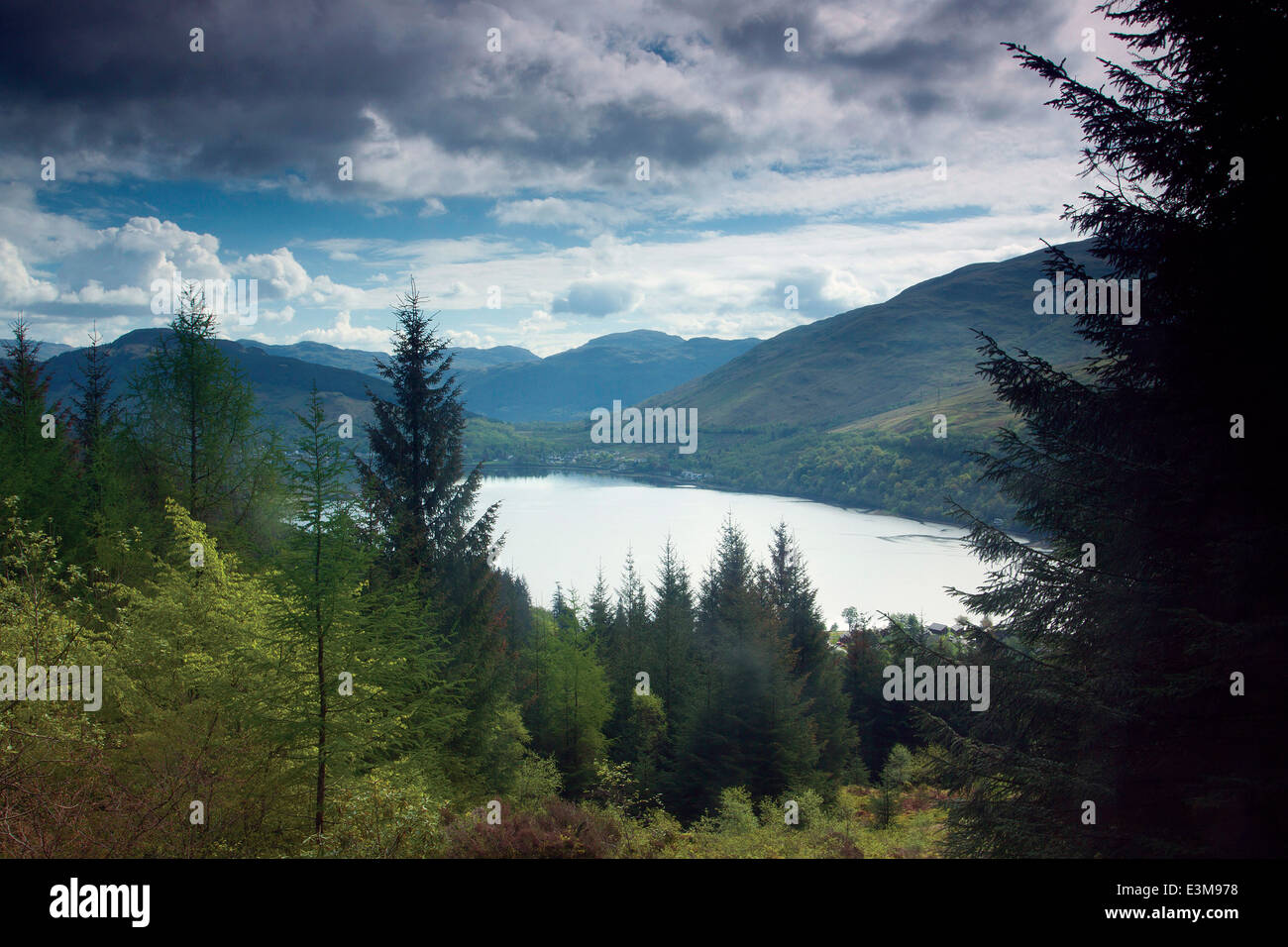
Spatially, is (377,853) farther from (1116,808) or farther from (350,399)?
(350,399)

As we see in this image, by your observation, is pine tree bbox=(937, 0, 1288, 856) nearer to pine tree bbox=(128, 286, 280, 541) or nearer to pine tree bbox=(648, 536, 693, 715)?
pine tree bbox=(128, 286, 280, 541)

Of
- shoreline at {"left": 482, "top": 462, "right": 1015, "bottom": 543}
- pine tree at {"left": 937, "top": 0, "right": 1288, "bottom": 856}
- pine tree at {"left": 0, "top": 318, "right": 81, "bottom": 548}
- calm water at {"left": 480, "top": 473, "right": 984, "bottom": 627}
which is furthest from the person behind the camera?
shoreline at {"left": 482, "top": 462, "right": 1015, "bottom": 543}

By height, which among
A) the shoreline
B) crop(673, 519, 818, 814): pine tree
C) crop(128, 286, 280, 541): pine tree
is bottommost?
crop(673, 519, 818, 814): pine tree

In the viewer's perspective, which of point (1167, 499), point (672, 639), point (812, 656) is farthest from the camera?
point (812, 656)

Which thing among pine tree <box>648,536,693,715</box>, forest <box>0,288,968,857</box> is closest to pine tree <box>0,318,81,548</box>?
forest <box>0,288,968,857</box>

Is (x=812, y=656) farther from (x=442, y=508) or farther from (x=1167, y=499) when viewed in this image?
(x=1167, y=499)

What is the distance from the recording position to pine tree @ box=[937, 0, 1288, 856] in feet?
14.8

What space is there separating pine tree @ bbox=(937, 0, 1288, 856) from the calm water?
35.0 m

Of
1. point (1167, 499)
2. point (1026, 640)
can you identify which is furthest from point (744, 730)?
point (1167, 499)

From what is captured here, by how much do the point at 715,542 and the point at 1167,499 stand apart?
71366 mm

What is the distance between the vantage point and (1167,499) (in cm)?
507

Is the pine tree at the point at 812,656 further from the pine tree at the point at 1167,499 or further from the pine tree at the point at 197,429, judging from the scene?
the pine tree at the point at 197,429

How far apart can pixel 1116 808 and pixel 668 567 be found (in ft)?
82.1
